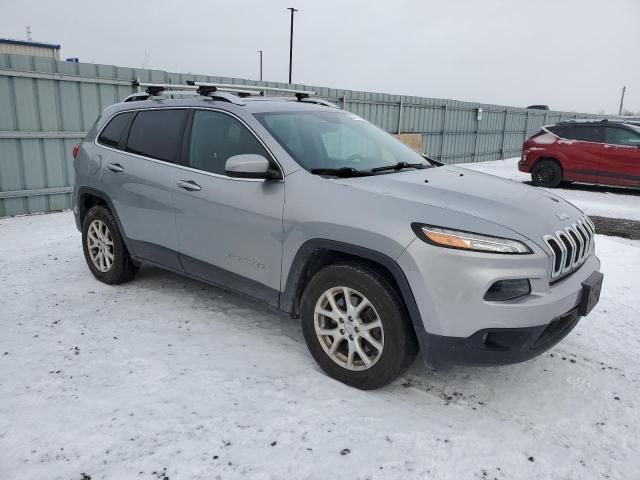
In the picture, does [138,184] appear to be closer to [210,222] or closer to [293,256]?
[210,222]

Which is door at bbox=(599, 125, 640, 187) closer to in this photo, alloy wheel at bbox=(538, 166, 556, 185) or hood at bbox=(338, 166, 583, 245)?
alloy wheel at bbox=(538, 166, 556, 185)

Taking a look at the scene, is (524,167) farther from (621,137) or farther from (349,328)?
(349,328)

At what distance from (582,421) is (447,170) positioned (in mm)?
1887

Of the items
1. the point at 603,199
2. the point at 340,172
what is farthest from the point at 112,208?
the point at 603,199

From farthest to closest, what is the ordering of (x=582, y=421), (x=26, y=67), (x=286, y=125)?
(x=26, y=67)
(x=286, y=125)
(x=582, y=421)

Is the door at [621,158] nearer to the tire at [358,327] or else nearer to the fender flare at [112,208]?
the tire at [358,327]

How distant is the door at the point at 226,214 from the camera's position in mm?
3294

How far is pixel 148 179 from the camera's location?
4090 millimetres

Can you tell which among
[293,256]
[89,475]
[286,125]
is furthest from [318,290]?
[89,475]

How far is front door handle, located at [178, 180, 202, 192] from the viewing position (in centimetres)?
370

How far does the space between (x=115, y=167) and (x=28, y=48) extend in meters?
28.2

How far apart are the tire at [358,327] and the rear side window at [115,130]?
8.46 feet

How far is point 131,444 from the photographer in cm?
250

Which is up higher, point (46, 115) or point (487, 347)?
point (46, 115)
